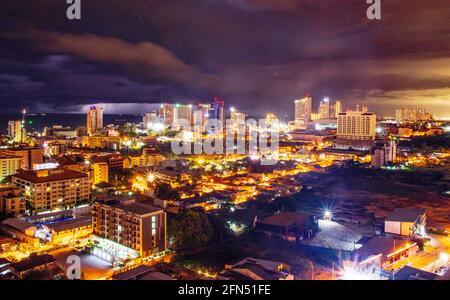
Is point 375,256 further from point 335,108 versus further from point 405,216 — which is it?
point 335,108

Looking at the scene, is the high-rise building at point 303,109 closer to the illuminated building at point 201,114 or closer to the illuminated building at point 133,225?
the illuminated building at point 201,114

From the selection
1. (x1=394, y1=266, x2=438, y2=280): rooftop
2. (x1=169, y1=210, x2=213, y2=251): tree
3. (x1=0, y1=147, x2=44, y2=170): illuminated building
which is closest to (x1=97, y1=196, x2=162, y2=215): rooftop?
(x1=169, y1=210, x2=213, y2=251): tree

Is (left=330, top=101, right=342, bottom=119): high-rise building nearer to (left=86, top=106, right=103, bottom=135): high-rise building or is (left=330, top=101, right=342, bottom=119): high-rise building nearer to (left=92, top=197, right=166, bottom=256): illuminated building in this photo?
(left=86, top=106, right=103, bottom=135): high-rise building

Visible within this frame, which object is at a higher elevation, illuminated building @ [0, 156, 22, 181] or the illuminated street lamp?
illuminated building @ [0, 156, 22, 181]

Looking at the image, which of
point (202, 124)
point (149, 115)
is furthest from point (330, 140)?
point (149, 115)


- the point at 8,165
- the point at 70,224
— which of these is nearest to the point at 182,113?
the point at 8,165
